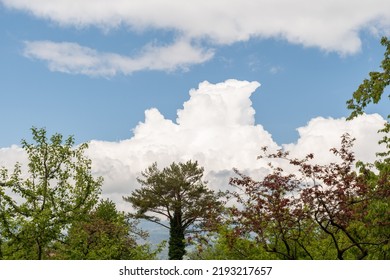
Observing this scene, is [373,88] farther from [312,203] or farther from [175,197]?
[175,197]

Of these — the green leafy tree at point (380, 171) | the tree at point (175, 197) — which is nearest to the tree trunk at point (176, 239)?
the tree at point (175, 197)

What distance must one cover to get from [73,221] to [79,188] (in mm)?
1589

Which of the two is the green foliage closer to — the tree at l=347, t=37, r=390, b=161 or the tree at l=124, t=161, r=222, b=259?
the tree at l=347, t=37, r=390, b=161

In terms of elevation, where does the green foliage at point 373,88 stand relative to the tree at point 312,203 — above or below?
above

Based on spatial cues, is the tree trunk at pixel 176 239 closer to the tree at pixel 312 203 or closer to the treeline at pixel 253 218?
the treeline at pixel 253 218

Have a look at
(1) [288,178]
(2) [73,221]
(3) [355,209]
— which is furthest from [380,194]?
(2) [73,221]

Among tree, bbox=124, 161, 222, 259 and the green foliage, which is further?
tree, bbox=124, 161, 222, 259

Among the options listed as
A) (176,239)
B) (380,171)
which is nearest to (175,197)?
(176,239)

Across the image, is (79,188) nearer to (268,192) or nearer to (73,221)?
(73,221)

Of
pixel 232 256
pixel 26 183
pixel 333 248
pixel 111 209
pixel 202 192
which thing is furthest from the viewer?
pixel 202 192

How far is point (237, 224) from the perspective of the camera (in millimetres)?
11984

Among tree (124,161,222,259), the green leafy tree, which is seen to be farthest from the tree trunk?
the green leafy tree

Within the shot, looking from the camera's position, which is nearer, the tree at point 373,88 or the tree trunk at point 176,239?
the tree at point 373,88

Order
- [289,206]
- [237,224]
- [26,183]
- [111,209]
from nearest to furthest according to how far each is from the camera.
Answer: [289,206], [237,224], [26,183], [111,209]
